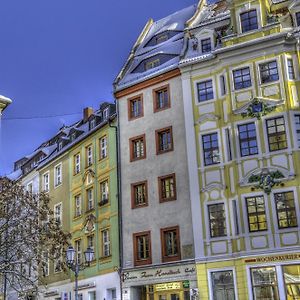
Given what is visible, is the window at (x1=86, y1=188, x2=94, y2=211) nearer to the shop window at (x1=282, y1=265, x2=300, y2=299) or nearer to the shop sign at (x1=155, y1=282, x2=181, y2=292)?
the shop sign at (x1=155, y1=282, x2=181, y2=292)

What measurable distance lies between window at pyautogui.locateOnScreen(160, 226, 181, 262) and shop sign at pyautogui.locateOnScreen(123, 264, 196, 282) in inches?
24.9

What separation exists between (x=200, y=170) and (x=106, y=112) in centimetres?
1035

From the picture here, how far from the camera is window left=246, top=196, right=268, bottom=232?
29.5 m

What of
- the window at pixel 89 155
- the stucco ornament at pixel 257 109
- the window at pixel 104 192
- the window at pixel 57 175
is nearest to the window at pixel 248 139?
the stucco ornament at pixel 257 109

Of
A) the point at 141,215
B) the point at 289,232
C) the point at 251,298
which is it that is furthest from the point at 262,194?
the point at 141,215

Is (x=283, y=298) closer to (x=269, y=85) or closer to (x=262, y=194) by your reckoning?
(x=262, y=194)

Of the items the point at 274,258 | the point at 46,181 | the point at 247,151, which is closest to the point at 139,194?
the point at 247,151

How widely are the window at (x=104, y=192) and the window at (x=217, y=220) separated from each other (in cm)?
833

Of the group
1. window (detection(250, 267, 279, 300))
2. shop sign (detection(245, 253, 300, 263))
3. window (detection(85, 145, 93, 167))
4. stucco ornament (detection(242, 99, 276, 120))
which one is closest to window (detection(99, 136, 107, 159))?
window (detection(85, 145, 93, 167))

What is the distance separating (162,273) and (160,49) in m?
14.0

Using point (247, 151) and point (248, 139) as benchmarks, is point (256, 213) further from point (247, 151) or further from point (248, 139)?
point (248, 139)

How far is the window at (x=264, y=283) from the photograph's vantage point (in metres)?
28.6

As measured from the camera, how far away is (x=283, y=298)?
92.5ft

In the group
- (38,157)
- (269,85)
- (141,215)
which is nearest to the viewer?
(269,85)
